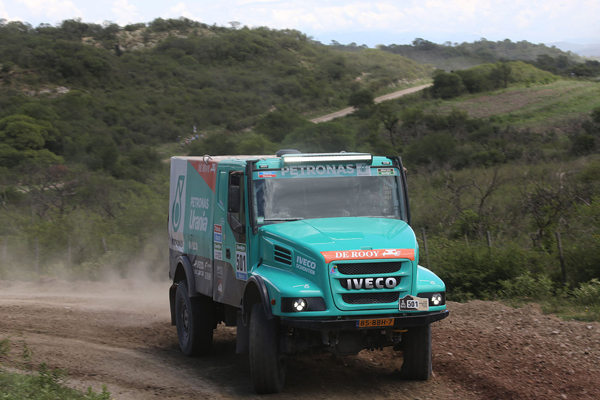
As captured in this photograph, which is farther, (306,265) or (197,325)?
(197,325)

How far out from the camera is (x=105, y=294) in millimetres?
17469

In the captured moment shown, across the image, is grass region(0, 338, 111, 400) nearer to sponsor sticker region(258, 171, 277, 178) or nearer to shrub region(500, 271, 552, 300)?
sponsor sticker region(258, 171, 277, 178)

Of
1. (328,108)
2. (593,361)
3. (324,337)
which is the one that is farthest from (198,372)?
(328,108)

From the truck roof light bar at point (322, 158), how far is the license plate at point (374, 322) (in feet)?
7.10

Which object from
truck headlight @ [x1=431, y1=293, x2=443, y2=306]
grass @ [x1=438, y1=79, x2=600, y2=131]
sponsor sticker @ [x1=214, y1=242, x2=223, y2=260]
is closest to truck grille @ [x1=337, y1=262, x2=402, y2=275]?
truck headlight @ [x1=431, y1=293, x2=443, y2=306]

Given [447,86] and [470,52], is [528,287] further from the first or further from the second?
[470,52]

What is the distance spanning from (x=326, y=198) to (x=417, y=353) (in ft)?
7.03

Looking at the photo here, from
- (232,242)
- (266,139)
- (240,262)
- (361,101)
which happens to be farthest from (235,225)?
(361,101)

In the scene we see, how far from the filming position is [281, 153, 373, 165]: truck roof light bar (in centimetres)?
776

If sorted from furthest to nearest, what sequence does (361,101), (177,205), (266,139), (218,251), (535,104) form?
(361,101) < (535,104) < (266,139) < (177,205) < (218,251)

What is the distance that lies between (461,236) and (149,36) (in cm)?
9895

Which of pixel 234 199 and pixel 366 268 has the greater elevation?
pixel 234 199

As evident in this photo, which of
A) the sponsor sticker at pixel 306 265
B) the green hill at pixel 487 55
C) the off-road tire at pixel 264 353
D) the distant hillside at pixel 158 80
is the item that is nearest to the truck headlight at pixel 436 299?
the sponsor sticker at pixel 306 265

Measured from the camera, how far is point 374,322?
6711mm
